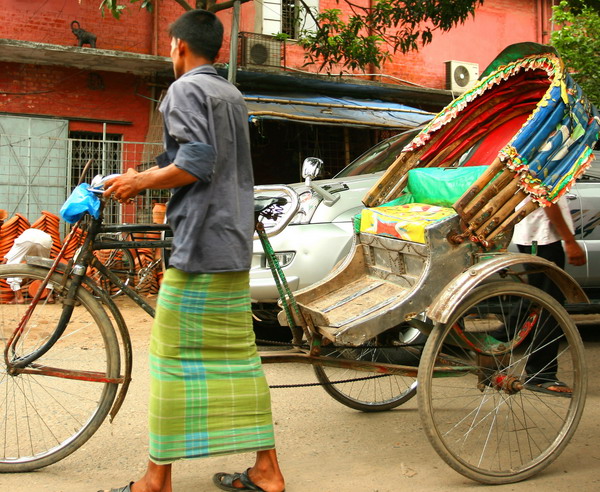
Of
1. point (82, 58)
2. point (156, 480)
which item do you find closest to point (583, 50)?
point (82, 58)

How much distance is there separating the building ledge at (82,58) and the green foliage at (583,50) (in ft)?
19.8

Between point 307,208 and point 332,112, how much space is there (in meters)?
5.72

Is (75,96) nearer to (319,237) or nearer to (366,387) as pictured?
(319,237)

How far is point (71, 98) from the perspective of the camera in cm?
1139

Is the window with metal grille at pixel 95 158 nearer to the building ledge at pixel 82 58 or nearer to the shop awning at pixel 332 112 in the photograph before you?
the building ledge at pixel 82 58

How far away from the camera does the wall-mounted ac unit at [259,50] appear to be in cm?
1227

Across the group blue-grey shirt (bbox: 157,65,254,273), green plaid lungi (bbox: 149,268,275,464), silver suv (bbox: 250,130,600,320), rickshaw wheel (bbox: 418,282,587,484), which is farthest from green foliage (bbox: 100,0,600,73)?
green plaid lungi (bbox: 149,268,275,464)

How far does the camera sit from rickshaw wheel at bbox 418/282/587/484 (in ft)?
9.80

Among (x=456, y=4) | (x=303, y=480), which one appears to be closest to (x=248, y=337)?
(x=303, y=480)

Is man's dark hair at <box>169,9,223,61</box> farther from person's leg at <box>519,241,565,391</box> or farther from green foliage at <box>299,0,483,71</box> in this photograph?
green foliage at <box>299,0,483,71</box>

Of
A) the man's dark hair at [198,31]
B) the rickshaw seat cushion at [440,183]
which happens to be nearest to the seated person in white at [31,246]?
the rickshaw seat cushion at [440,183]

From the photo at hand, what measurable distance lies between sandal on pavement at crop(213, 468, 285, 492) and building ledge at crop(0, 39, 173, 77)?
345 inches

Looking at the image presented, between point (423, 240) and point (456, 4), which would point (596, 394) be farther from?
point (456, 4)

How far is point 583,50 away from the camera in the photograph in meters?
10.4
